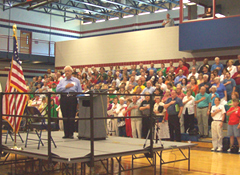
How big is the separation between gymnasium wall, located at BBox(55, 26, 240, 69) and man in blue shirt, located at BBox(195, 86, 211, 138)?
4470mm

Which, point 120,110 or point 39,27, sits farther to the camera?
point 39,27

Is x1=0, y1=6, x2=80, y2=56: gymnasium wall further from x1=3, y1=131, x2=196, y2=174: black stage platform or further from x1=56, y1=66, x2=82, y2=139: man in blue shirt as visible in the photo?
x1=3, y1=131, x2=196, y2=174: black stage platform

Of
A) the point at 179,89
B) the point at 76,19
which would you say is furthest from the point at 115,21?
the point at 179,89

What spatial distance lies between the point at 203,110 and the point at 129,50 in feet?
28.4

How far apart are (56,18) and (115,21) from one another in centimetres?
504

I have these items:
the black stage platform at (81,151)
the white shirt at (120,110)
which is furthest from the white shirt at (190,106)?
the black stage platform at (81,151)

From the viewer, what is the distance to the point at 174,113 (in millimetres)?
10688

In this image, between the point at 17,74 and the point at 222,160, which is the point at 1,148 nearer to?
the point at 17,74

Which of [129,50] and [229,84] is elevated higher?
[129,50]

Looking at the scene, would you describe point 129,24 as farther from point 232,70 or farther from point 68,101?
point 68,101

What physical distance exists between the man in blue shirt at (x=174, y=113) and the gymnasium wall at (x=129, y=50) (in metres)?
4.94

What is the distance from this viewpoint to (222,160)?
26.9 ft

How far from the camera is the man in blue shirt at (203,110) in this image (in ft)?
34.7

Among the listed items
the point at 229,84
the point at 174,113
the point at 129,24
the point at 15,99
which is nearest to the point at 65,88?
the point at 15,99
